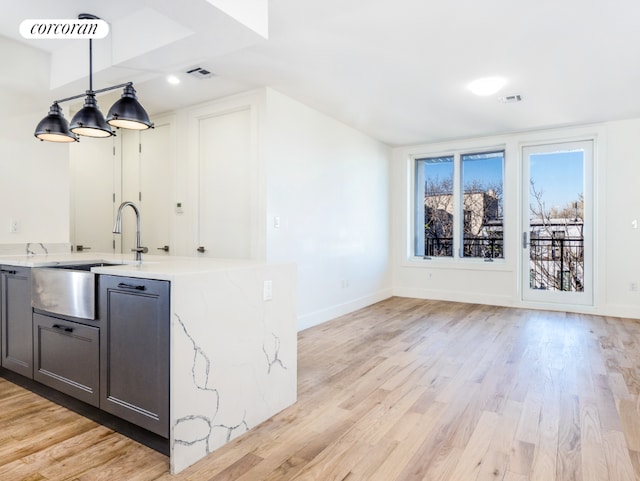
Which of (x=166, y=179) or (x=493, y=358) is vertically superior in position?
(x=166, y=179)

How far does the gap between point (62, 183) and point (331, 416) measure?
3315mm

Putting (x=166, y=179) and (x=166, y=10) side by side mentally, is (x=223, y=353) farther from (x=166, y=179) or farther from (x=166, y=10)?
(x=166, y=179)

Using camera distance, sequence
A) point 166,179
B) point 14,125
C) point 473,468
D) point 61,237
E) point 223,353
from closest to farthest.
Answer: point 473,468 → point 223,353 → point 14,125 → point 61,237 → point 166,179

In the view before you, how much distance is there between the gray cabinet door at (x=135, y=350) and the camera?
1.83m

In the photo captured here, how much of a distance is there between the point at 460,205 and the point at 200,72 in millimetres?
4421

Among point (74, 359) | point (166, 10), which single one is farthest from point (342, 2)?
point (74, 359)

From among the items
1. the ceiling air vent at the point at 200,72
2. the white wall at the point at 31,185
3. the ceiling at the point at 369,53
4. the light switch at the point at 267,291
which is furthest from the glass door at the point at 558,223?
the white wall at the point at 31,185

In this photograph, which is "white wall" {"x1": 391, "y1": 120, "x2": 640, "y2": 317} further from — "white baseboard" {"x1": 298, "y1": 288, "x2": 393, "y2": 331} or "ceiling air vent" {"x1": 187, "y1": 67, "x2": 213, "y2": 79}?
"ceiling air vent" {"x1": 187, "y1": 67, "x2": 213, "y2": 79}

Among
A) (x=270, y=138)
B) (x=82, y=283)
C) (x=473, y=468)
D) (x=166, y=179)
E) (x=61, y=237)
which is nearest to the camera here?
(x=473, y=468)

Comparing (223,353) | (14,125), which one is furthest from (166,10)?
(14,125)

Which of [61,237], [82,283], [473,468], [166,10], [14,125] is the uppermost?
[166,10]

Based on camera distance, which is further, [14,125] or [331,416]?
[14,125]

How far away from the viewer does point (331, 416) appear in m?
2.35

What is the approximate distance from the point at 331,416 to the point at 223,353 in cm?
80
